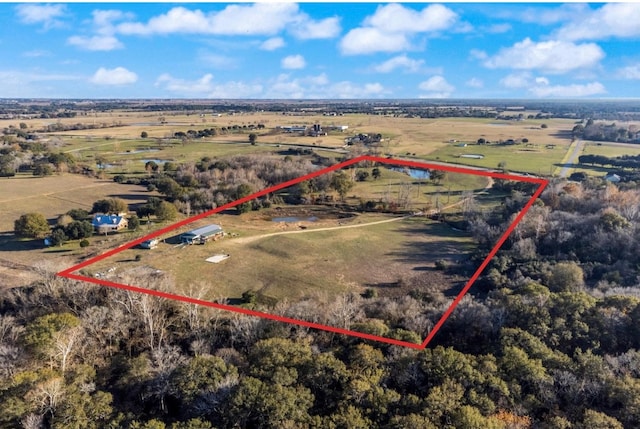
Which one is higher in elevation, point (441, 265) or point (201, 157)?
point (201, 157)

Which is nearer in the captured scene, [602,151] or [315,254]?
[315,254]

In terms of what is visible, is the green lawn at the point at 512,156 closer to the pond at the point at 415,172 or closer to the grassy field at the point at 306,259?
the pond at the point at 415,172

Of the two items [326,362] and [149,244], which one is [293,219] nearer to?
[149,244]

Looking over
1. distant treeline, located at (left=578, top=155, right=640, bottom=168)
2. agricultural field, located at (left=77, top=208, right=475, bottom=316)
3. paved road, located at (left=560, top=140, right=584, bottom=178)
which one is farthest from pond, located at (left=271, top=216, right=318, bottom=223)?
distant treeline, located at (left=578, top=155, right=640, bottom=168)

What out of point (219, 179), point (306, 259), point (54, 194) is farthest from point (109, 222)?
point (306, 259)

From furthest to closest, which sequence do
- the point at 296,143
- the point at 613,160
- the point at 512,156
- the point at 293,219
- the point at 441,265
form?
the point at 296,143 < the point at 512,156 < the point at 613,160 < the point at 293,219 < the point at 441,265

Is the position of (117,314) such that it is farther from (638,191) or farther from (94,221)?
(638,191)

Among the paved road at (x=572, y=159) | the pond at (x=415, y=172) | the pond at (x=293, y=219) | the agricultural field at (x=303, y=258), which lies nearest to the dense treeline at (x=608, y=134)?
the paved road at (x=572, y=159)
